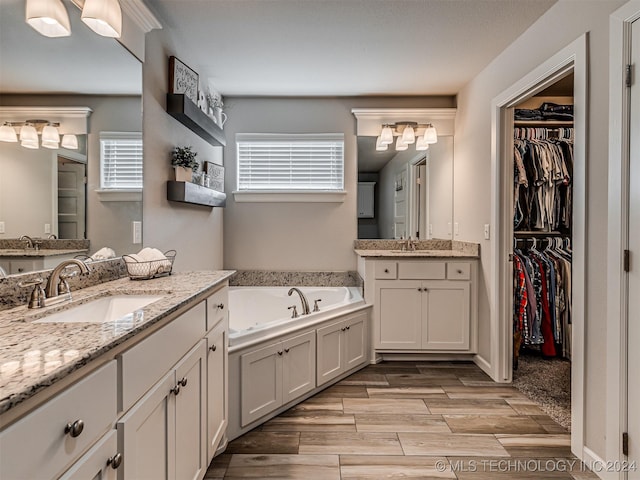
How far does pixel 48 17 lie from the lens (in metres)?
1.31

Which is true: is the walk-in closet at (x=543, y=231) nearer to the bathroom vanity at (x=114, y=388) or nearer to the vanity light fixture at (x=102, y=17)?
the bathroom vanity at (x=114, y=388)

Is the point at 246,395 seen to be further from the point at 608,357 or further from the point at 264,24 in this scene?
the point at 264,24

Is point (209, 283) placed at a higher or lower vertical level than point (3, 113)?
lower

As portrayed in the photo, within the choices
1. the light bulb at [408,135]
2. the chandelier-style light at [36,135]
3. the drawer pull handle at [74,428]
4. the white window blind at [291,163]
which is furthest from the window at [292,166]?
the drawer pull handle at [74,428]

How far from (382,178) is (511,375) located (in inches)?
81.0

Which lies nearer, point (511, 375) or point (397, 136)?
point (511, 375)

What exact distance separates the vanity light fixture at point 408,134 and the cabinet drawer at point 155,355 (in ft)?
8.91

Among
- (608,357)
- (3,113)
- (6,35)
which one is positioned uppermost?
(6,35)

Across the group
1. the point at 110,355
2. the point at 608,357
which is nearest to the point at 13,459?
the point at 110,355

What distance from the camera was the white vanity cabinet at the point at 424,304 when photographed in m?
3.18

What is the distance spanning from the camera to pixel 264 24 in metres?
2.36

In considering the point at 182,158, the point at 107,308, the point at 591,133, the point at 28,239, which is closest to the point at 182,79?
the point at 182,158

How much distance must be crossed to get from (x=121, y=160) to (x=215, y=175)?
148 centimetres

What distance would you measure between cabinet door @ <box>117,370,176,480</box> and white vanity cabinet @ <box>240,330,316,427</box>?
0.86m
